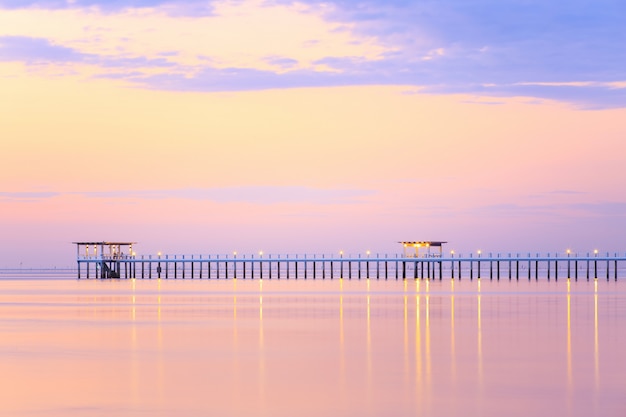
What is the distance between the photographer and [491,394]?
1747cm

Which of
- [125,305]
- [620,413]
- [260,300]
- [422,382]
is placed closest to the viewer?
[620,413]

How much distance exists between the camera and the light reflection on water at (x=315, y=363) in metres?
16.7

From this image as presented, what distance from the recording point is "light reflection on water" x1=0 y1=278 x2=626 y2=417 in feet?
54.8

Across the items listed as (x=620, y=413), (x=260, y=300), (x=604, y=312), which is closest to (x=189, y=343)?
(x=620, y=413)

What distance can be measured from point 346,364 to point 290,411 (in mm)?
5785

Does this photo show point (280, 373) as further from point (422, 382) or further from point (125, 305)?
point (125, 305)

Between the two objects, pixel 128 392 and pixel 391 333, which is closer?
pixel 128 392

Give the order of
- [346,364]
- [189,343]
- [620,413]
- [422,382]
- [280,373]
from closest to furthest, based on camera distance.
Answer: [620,413] < [422,382] < [280,373] < [346,364] < [189,343]

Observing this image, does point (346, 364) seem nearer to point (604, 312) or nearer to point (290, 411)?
point (290, 411)

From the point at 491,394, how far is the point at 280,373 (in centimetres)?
440

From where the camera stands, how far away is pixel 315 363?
72.5ft

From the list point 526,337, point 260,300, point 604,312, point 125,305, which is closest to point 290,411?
point 526,337

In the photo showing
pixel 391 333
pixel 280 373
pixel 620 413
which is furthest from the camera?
pixel 391 333

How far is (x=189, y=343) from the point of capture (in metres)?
26.5
